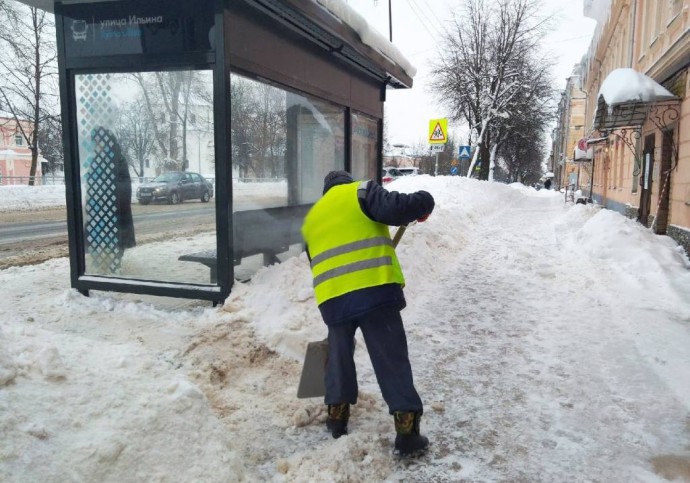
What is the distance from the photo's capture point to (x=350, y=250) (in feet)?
9.62

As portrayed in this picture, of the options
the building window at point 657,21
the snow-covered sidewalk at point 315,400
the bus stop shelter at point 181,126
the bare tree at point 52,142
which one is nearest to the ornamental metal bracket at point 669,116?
the building window at point 657,21

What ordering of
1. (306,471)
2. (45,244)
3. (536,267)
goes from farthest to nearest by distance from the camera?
(45,244), (536,267), (306,471)

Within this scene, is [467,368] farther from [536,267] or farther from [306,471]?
[536,267]

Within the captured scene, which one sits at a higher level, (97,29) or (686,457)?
(97,29)

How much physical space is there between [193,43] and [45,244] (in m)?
7.52

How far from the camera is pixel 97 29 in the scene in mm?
4965

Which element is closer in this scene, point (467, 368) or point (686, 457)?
point (686, 457)

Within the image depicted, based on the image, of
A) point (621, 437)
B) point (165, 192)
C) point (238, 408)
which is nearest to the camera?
point (621, 437)

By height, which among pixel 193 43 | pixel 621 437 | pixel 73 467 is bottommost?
pixel 621 437

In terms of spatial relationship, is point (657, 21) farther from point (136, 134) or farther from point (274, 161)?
point (136, 134)

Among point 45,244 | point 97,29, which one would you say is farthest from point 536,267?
point 45,244

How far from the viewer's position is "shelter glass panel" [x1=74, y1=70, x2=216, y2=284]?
516 cm

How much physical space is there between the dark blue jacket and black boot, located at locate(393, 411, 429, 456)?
58cm

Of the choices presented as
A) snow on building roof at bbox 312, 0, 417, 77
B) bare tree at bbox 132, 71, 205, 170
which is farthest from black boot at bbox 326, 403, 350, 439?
snow on building roof at bbox 312, 0, 417, 77
